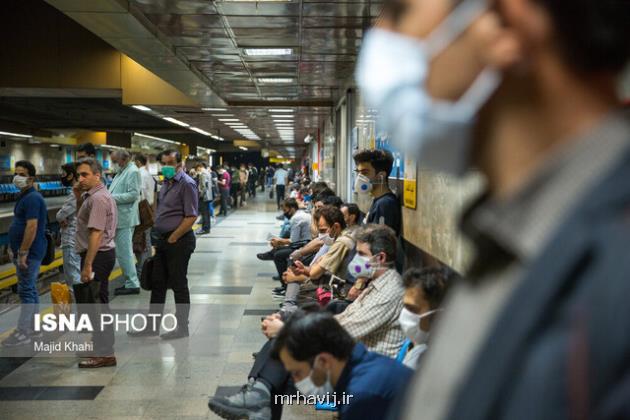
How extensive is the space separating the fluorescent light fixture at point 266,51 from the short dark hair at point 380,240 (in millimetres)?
4874

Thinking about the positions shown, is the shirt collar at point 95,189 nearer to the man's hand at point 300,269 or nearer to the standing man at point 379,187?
the man's hand at point 300,269

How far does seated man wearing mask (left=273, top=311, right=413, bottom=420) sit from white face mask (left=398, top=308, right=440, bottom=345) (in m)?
0.43

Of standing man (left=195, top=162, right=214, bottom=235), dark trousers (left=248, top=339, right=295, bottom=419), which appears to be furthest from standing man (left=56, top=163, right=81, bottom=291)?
standing man (left=195, top=162, right=214, bottom=235)

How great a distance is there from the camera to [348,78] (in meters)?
11.5

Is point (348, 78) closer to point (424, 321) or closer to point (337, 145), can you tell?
point (337, 145)

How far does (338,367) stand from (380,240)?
5.19 feet

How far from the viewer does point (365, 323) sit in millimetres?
3854

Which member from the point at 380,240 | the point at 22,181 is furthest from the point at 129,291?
the point at 380,240

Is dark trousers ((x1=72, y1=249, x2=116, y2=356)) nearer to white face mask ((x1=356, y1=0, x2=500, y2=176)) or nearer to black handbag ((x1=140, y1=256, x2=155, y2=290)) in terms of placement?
black handbag ((x1=140, y1=256, x2=155, y2=290))

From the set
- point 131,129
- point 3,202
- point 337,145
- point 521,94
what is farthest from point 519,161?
point 131,129

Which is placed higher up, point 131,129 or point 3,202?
point 131,129

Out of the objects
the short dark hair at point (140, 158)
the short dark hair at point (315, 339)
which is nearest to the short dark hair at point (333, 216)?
the short dark hair at point (315, 339)

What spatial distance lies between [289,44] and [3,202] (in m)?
17.0

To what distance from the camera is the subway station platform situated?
4.80m
